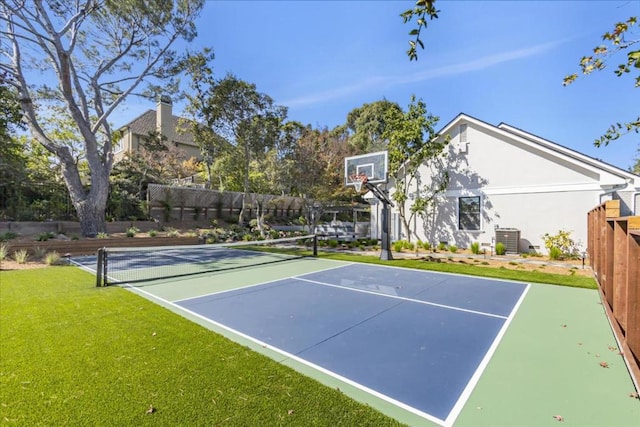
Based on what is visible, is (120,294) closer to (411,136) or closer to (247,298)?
(247,298)

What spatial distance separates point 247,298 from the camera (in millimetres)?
6738

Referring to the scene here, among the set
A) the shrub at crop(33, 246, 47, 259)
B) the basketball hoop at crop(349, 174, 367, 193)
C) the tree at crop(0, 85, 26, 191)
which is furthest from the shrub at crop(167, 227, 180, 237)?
the basketball hoop at crop(349, 174, 367, 193)

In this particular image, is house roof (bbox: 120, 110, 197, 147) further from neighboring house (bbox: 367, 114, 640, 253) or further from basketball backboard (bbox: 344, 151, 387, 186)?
neighboring house (bbox: 367, 114, 640, 253)

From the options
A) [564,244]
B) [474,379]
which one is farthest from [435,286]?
[564,244]

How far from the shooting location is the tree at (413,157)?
1452 centimetres

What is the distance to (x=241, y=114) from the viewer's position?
18.7 meters

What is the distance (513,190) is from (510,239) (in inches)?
85.9

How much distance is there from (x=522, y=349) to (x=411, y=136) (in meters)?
11.8

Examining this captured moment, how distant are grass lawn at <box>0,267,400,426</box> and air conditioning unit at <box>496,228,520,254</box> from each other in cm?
1268

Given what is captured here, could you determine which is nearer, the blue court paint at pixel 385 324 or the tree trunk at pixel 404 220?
the blue court paint at pixel 385 324

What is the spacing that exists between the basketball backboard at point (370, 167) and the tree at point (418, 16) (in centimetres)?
1119

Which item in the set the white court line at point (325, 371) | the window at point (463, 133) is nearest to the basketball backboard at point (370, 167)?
the window at point (463, 133)

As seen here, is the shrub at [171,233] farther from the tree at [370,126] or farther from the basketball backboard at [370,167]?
the tree at [370,126]

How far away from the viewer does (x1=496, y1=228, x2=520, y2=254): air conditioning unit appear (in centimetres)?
1291
